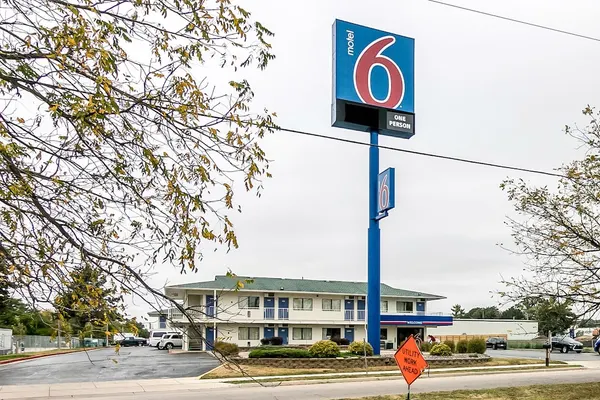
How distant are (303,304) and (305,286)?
65.4 inches

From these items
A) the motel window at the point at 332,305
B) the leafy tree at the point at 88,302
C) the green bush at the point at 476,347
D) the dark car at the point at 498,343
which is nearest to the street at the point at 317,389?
the leafy tree at the point at 88,302

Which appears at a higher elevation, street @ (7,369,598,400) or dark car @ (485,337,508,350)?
street @ (7,369,598,400)

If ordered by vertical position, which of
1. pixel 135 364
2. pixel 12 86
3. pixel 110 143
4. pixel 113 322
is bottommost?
pixel 135 364

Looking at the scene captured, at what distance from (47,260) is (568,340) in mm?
51199

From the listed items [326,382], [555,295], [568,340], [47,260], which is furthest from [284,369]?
[568,340]

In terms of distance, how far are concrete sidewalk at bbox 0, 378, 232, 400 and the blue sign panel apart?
13.9 meters

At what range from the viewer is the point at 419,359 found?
12734 millimetres

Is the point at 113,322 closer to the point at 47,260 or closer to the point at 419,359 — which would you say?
the point at 47,260

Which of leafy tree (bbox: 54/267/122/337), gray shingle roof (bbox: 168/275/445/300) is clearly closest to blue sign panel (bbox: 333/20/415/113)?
gray shingle roof (bbox: 168/275/445/300)

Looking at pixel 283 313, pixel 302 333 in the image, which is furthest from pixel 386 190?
pixel 302 333

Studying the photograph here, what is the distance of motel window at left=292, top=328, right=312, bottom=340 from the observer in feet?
161

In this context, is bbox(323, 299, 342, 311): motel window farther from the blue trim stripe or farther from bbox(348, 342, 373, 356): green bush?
bbox(348, 342, 373, 356): green bush

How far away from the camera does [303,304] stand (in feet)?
164

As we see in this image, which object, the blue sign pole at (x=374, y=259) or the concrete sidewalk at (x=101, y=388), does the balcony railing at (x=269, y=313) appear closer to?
the blue sign pole at (x=374, y=259)
